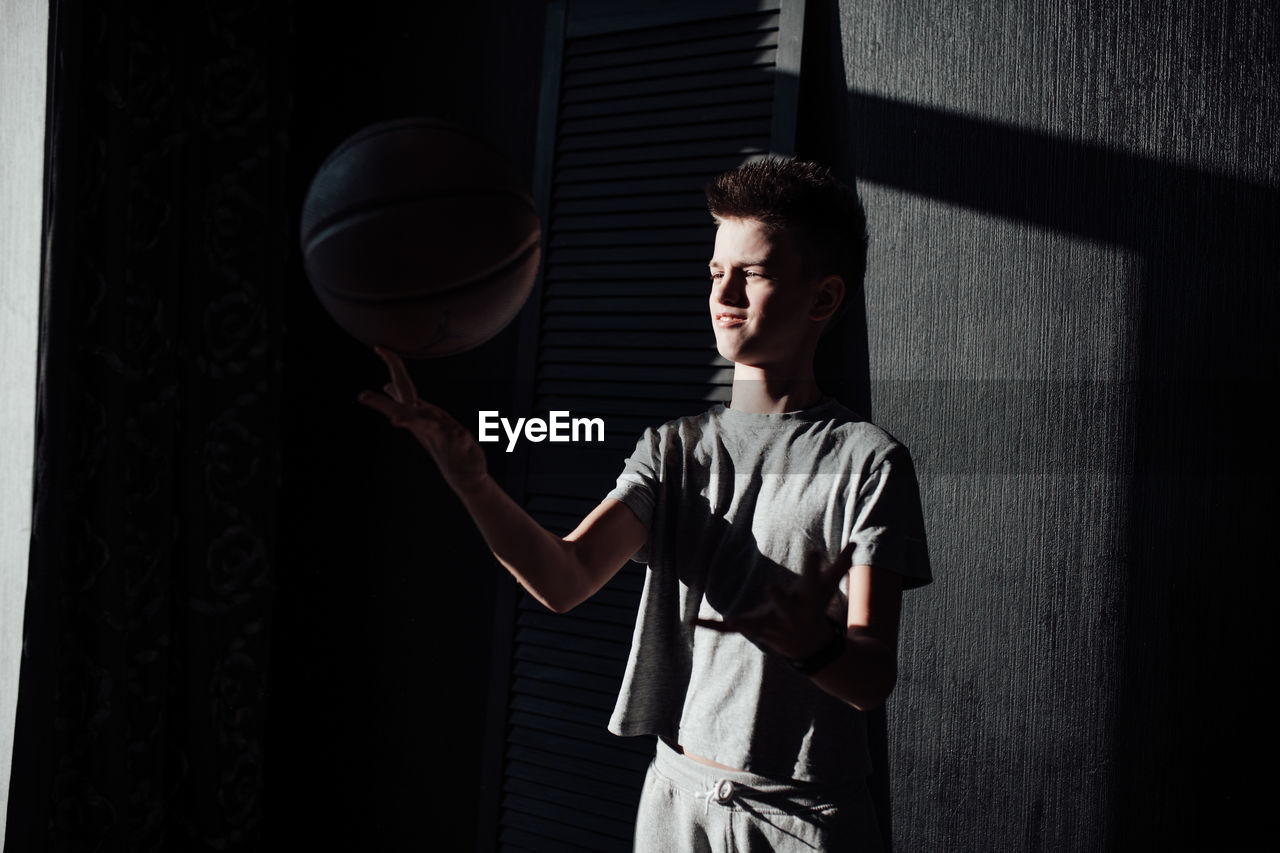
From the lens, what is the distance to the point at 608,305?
6.10 ft

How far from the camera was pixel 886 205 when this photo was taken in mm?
1708

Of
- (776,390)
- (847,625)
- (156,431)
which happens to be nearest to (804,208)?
(776,390)

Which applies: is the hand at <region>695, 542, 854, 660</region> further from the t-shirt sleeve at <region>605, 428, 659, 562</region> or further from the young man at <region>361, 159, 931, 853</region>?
the t-shirt sleeve at <region>605, 428, 659, 562</region>

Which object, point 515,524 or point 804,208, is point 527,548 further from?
point 804,208

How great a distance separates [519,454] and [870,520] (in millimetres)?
986

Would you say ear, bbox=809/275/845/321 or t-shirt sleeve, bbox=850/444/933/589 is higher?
ear, bbox=809/275/845/321

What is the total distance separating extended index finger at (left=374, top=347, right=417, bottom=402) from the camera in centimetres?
112

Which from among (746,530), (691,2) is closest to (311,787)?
(746,530)

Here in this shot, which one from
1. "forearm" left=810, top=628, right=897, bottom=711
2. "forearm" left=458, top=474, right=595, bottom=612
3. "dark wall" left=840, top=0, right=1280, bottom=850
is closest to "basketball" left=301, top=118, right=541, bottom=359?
"forearm" left=458, top=474, right=595, bottom=612

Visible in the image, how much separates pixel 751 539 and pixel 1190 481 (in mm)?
809

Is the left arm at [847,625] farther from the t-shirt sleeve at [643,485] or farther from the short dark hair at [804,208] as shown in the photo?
the short dark hair at [804,208]

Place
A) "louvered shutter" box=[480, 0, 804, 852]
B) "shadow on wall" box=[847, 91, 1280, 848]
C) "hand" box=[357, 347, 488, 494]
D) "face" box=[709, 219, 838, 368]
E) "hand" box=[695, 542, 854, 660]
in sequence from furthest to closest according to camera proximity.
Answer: "louvered shutter" box=[480, 0, 804, 852], "shadow on wall" box=[847, 91, 1280, 848], "face" box=[709, 219, 838, 368], "hand" box=[357, 347, 488, 494], "hand" box=[695, 542, 854, 660]

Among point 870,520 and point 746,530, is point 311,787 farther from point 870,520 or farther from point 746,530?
point 870,520

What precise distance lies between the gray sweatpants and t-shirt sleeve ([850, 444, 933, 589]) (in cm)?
28
